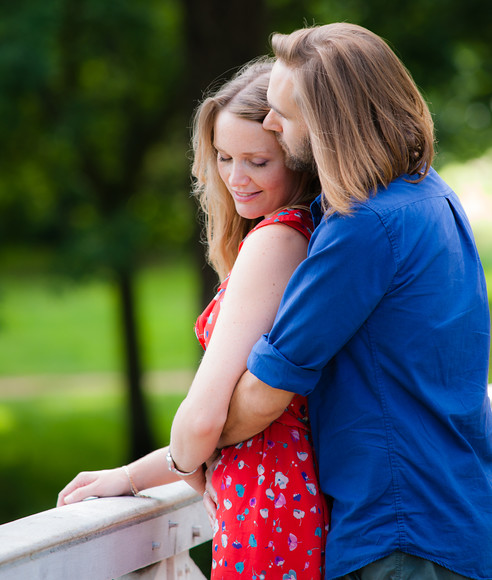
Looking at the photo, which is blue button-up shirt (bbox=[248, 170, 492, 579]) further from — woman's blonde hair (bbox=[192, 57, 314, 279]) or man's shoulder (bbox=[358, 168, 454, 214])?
woman's blonde hair (bbox=[192, 57, 314, 279])

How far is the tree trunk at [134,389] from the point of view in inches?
389

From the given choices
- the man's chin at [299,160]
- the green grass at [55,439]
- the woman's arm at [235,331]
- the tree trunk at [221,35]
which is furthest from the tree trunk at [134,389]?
the woman's arm at [235,331]

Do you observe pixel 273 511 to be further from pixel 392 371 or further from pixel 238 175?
pixel 238 175

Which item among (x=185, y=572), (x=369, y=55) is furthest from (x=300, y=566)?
(x=369, y=55)

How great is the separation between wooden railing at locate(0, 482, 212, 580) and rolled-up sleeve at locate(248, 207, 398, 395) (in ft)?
1.54

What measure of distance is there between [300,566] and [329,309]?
0.49 meters

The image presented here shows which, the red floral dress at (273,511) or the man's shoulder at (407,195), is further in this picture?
the red floral dress at (273,511)

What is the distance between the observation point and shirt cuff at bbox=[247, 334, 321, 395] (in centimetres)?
131

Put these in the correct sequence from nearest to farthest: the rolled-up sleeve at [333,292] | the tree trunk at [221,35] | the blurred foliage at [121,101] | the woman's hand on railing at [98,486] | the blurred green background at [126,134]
→ the rolled-up sleeve at [333,292] → the woman's hand on railing at [98,486] → the tree trunk at [221,35] → the blurred green background at [126,134] → the blurred foliage at [121,101]

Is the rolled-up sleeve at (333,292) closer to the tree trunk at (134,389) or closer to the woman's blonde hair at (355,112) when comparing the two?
the woman's blonde hair at (355,112)

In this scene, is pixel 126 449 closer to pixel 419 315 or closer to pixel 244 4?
pixel 244 4

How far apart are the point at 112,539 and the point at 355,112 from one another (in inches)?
36.0

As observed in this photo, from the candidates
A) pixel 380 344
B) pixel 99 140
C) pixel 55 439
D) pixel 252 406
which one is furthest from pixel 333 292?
pixel 55 439

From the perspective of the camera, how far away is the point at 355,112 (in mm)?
1360
